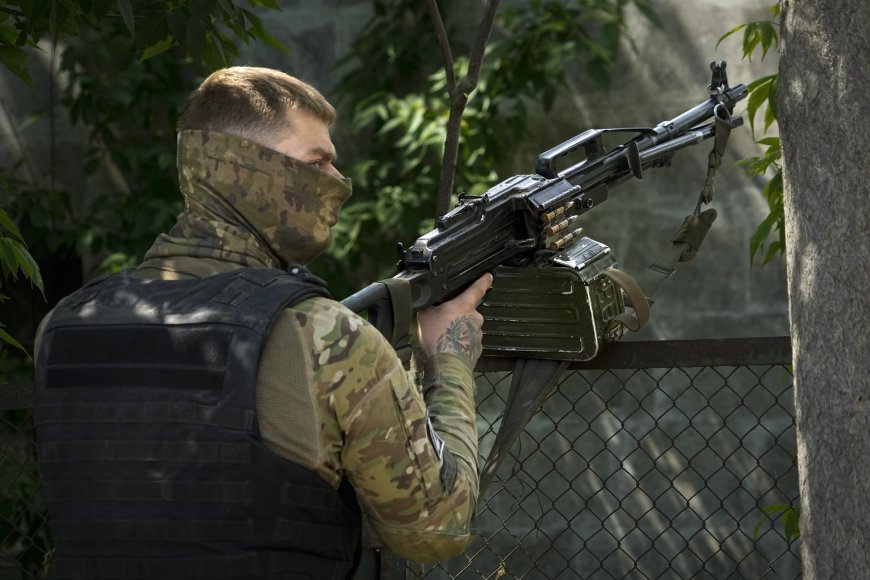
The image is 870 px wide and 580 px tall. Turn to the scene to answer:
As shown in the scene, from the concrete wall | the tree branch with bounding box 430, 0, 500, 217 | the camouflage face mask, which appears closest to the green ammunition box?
the tree branch with bounding box 430, 0, 500, 217

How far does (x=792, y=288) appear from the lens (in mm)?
2242

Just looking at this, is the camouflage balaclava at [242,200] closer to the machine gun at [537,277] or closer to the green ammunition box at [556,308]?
the machine gun at [537,277]

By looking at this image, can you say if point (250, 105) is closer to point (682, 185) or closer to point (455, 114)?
point (455, 114)

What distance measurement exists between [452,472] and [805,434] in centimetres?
68

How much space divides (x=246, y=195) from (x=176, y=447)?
426 millimetres

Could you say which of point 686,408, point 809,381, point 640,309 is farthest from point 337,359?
point 686,408

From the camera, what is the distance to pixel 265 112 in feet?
6.45

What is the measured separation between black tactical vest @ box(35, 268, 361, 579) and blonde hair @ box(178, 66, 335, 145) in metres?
0.25

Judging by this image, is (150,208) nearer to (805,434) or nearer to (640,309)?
(640,309)

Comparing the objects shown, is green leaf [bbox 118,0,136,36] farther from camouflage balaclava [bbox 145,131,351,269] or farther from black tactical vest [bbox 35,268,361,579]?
black tactical vest [bbox 35,268,361,579]

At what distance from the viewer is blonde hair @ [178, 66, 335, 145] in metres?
1.97

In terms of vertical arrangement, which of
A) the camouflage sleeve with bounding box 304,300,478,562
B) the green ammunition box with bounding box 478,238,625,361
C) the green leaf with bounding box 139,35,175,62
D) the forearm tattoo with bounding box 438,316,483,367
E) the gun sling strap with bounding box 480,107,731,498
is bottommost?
the gun sling strap with bounding box 480,107,731,498

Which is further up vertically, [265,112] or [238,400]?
[265,112]

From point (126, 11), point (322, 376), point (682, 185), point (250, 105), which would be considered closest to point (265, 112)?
point (250, 105)
